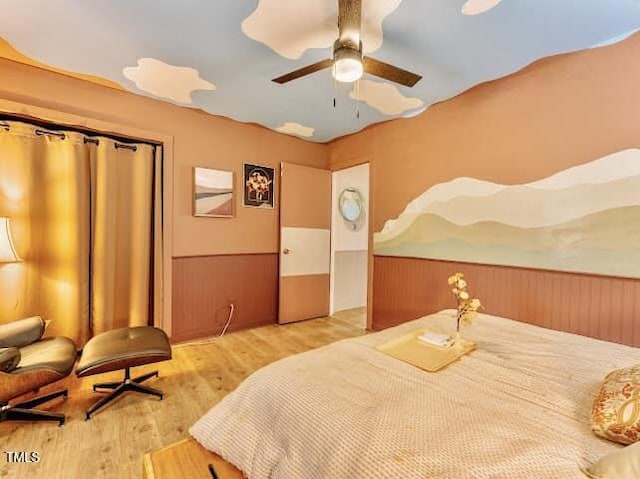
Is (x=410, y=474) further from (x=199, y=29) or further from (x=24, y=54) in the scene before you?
(x=24, y=54)

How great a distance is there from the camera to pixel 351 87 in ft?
8.48

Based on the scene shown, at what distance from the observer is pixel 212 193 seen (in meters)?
3.30

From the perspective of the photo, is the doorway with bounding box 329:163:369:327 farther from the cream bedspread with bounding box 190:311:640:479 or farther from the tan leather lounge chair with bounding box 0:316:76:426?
the tan leather lounge chair with bounding box 0:316:76:426

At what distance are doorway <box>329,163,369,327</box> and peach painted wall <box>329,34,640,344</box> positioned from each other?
2.77ft

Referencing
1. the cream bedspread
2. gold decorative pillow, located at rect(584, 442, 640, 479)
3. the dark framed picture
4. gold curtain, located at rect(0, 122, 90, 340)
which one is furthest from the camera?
the dark framed picture


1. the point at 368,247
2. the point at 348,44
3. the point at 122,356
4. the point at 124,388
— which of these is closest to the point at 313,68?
the point at 348,44

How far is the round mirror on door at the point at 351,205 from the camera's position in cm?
448

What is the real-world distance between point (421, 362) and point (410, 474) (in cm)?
64

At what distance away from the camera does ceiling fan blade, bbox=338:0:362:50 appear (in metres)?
1.51

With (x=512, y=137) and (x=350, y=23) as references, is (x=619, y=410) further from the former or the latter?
(x=512, y=137)

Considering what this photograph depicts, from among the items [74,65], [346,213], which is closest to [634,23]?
[346,213]

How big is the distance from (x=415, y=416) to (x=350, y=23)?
181 cm

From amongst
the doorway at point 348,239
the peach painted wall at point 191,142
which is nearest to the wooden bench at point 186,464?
the peach painted wall at point 191,142

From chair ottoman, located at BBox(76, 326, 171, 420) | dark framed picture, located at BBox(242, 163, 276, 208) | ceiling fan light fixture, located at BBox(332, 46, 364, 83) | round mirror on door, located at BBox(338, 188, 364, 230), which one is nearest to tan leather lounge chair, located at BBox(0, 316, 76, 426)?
chair ottoman, located at BBox(76, 326, 171, 420)
